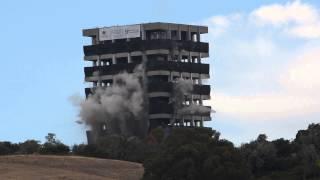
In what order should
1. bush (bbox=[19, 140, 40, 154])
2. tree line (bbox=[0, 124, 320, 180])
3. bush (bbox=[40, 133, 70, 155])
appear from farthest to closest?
bush (bbox=[19, 140, 40, 154]) → bush (bbox=[40, 133, 70, 155]) → tree line (bbox=[0, 124, 320, 180])

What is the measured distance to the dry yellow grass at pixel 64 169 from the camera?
96.8m

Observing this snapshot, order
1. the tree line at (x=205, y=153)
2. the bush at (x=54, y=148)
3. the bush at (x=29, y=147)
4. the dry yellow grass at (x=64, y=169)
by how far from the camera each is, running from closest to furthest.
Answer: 1. the tree line at (x=205, y=153)
2. the dry yellow grass at (x=64, y=169)
3. the bush at (x=54, y=148)
4. the bush at (x=29, y=147)

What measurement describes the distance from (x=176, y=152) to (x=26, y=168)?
21.3 metres

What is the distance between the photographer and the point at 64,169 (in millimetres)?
106250

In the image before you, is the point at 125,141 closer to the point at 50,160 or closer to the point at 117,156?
the point at 117,156

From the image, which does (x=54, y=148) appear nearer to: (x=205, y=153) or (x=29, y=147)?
(x=29, y=147)

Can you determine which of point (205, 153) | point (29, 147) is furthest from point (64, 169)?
point (29, 147)

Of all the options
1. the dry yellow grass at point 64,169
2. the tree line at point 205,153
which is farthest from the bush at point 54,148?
the dry yellow grass at point 64,169

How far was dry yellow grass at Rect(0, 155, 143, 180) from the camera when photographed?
3809 inches

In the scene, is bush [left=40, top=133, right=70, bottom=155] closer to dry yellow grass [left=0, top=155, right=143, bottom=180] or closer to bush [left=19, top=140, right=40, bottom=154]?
bush [left=19, top=140, right=40, bottom=154]

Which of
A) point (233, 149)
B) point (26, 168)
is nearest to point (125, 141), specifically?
point (26, 168)

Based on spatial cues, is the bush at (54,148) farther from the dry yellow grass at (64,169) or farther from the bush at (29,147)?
the dry yellow grass at (64,169)

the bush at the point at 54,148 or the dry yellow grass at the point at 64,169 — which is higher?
the bush at the point at 54,148

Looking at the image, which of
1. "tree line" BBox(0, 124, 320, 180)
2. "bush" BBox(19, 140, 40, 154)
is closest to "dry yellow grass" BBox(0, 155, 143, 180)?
"tree line" BBox(0, 124, 320, 180)
